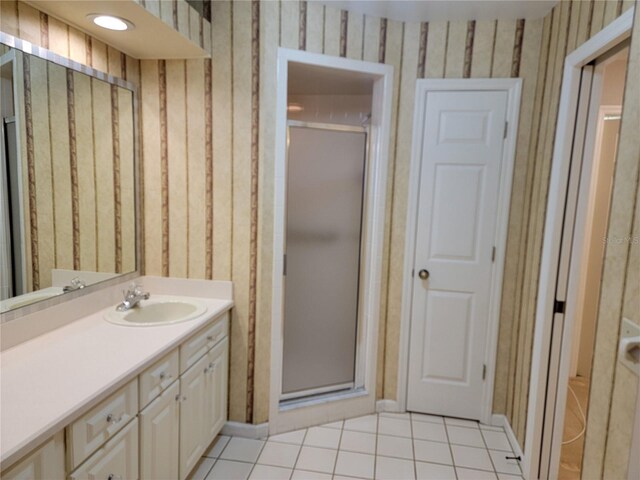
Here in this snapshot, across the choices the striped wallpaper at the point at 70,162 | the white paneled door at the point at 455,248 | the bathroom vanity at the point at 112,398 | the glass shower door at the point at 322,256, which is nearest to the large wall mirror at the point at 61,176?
the striped wallpaper at the point at 70,162

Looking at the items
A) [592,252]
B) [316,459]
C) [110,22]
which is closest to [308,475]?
[316,459]

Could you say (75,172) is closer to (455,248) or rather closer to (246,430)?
(246,430)

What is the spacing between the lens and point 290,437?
2.38 metres

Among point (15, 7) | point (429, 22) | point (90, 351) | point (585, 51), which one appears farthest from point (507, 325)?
point (15, 7)

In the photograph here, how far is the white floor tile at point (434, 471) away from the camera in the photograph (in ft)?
6.86

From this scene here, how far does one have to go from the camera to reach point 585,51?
1703 millimetres

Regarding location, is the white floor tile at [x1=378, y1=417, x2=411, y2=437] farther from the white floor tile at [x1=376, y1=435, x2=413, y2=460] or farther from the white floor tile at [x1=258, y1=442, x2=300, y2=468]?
the white floor tile at [x1=258, y1=442, x2=300, y2=468]

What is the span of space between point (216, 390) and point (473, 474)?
1.41 m

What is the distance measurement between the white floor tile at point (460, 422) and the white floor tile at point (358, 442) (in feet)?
1.74

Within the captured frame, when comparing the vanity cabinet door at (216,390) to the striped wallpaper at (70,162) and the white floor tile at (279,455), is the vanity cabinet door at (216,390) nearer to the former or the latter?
the white floor tile at (279,455)

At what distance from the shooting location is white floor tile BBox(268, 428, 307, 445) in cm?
235

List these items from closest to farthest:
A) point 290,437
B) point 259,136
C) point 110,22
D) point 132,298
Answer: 1. point 110,22
2. point 132,298
3. point 259,136
4. point 290,437

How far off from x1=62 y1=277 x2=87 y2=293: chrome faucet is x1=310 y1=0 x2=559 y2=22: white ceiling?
183cm

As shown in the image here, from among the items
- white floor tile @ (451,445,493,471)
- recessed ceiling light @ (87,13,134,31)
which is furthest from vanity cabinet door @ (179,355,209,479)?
recessed ceiling light @ (87,13,134,31)
